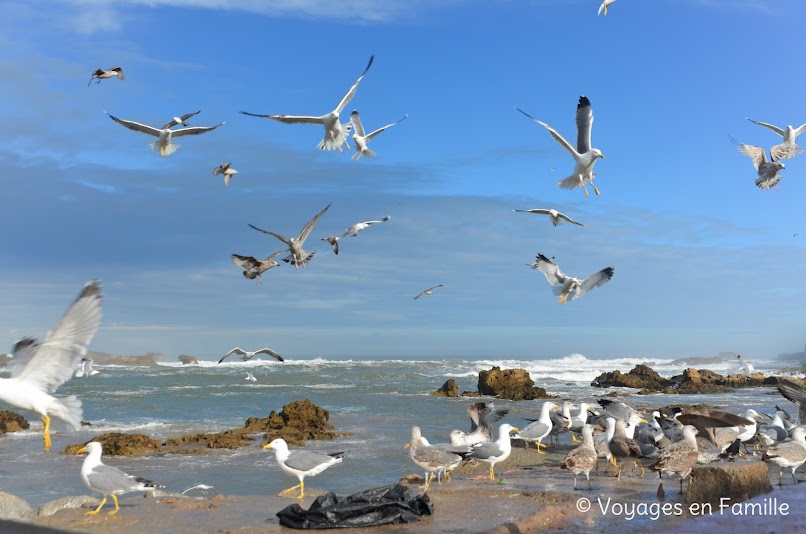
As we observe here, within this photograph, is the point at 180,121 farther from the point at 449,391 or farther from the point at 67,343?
the point at 449,391

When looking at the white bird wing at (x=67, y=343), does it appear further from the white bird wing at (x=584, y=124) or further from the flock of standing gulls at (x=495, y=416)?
the white bird wing at (x=584, y=124)

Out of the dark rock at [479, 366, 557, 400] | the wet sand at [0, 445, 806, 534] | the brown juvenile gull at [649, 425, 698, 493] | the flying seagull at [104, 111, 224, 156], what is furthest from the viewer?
the dark rock at [479, 366, 557, 400]

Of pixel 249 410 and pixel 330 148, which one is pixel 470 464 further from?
pixel 249 410

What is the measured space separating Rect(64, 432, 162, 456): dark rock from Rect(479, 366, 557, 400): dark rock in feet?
46.3

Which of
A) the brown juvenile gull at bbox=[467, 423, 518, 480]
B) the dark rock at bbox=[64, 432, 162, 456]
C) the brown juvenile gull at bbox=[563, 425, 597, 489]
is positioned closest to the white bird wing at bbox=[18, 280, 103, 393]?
the brown juvenile gull at bbox=[467, 423, 518, 480]

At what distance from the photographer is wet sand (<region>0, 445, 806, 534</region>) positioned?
23.4 feet

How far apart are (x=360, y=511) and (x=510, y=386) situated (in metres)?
19.2

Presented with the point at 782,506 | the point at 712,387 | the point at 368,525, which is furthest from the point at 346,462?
the point at 712,387

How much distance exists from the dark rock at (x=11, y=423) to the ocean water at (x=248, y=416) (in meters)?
0.27

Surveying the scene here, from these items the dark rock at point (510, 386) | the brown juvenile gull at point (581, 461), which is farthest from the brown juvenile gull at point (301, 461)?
the dark rock at point (510, 386)

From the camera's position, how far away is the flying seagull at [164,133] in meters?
14.7

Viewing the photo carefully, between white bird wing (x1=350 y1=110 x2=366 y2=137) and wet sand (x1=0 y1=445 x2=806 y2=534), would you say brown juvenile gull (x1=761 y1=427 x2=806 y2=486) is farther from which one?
white bird wing (x1=350 y1=110 x2=366 y2=137)

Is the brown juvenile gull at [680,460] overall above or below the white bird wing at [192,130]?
below

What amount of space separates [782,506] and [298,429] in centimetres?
1111
